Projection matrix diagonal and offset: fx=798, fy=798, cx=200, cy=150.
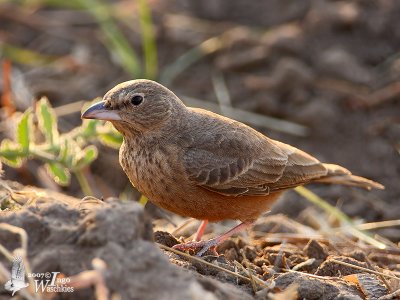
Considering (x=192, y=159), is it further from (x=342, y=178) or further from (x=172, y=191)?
(x=342, y=178)

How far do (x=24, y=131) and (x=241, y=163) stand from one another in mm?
1685

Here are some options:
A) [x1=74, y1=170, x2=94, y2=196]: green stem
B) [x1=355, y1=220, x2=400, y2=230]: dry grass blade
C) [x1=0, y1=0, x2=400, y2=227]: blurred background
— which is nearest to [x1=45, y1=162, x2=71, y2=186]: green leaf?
[x1=74, y1=170, x2=94, y2=196]: green stem

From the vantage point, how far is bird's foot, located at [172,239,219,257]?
5.52 m

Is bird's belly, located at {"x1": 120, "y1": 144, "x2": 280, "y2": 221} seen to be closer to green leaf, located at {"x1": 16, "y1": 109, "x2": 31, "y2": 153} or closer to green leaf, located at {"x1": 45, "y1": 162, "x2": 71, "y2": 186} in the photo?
green leaf, located at {"x1": 45, "y1": 162, "x2": 71, "y2": 186}

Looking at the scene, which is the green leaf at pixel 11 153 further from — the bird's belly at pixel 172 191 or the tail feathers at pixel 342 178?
the tail feathers at pixel 342 178

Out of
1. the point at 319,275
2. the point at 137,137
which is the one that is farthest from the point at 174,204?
the point at 319,275

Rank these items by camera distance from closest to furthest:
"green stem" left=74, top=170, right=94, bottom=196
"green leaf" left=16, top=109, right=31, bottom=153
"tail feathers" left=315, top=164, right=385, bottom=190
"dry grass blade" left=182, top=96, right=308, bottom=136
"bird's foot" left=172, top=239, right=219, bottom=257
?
"bird's foot" left=172, top=239, right=219, bottom=257 → "green leaf" left=16, top=109, right=31, bottom=153 → "tail feathers" left=315, top=164, right=385, bottom=190 → "green stem" left=74, top=170, right=94, bottom=196 → "dry grass blade" left=182, top=96, right=308, bottom=136

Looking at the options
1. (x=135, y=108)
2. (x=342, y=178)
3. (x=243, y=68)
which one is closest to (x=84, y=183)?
(x=135, y=108)

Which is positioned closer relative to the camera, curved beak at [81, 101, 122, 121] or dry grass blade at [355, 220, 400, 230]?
Result: curved beak at [81, 101, 122, 121]

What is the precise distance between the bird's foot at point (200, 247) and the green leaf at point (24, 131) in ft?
5.01

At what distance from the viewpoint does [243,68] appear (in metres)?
9.78

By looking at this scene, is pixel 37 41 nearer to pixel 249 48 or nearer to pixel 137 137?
pixel 249 48

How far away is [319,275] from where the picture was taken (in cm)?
552

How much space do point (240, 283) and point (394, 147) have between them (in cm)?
426
